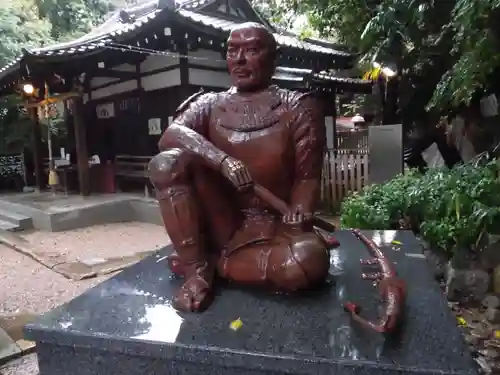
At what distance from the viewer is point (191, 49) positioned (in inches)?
312

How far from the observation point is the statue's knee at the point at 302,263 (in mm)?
1743

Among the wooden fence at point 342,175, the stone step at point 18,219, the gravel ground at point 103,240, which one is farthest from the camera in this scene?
the wooden fence at point 342,175

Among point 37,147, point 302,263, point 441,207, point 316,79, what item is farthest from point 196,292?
point 37,147

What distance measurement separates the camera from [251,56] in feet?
6.20

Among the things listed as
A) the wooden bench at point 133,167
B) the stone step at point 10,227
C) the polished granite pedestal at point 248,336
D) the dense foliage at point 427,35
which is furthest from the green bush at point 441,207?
the stone step at point 10,227

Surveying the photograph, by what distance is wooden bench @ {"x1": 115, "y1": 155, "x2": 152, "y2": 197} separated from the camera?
905 cm

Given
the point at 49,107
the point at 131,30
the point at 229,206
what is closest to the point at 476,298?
the point at 229,206

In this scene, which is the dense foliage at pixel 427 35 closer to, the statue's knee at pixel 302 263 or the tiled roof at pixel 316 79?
the tiled roof at pixel 316 79

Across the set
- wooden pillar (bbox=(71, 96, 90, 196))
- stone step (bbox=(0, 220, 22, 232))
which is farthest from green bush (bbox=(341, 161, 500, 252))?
wooden pillar (bbox=(71, 96, 90, 196))

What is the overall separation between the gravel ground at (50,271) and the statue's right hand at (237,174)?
2.32m

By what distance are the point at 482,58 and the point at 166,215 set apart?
3.86m

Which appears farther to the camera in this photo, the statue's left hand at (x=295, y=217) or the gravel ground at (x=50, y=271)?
the gravel ground at (x=50, y=271)

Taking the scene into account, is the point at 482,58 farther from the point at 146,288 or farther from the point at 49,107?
the point at 49,107

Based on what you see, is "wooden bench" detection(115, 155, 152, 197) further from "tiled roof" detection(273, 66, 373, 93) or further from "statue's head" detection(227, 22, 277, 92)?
"statue's head" detection(227, 22, 277, 92)
